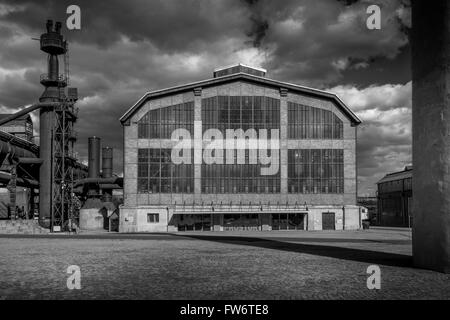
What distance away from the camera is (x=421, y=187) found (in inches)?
606

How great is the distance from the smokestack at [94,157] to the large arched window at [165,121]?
17260mm

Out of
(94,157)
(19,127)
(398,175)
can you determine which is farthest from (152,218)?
(19,127)

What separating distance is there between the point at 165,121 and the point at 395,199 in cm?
4611

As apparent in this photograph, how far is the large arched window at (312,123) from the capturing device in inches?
1948

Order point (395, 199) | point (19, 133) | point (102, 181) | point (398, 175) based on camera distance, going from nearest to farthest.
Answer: point (102, 181) < point (395, 199) < point (398, 175) < point (19, 133)

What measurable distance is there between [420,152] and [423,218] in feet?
7.49

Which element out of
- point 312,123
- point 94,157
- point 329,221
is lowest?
point 329,221

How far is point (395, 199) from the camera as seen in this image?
75.9 m

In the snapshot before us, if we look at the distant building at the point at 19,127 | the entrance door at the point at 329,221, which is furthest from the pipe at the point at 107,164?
the entrance door at the point at 329,221

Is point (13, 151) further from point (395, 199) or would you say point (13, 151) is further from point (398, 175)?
point (398, 175)

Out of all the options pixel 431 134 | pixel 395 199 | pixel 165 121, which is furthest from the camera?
pixel 395 199

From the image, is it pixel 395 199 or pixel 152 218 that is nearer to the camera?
pixel 152 218

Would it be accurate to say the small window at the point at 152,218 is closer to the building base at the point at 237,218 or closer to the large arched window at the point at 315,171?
the building base at the point at 237,218
